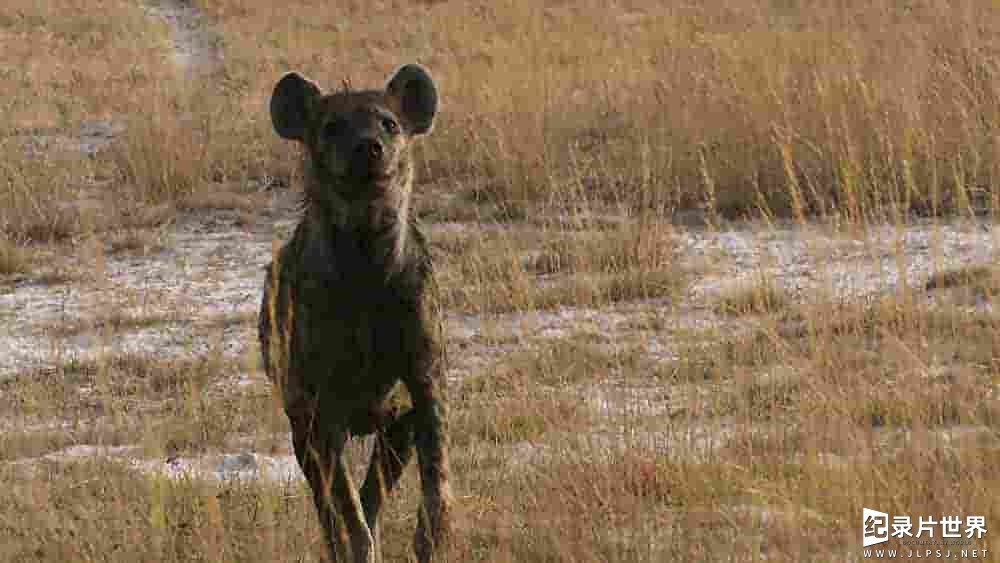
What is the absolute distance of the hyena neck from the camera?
405cm

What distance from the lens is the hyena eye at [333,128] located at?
408cm

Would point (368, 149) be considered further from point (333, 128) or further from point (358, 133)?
point (333, 128)

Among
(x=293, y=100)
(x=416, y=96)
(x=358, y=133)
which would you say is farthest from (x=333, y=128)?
(x=416, y=96)

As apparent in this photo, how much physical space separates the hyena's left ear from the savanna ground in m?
1.04

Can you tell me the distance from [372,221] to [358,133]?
22 cm

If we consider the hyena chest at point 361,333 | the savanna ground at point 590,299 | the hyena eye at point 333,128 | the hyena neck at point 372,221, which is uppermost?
the hyena eye at point 333,128

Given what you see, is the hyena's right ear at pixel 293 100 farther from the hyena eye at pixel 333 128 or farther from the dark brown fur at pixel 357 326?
the hyena eye at pixel 333 128

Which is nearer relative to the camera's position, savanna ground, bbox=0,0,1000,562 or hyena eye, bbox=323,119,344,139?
hyena eye, bbox=323,119,344,139

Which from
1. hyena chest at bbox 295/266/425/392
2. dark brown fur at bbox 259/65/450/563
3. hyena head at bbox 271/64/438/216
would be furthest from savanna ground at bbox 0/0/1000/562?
hyena head at bbox 271/64/438/216

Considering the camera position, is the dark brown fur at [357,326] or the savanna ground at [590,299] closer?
the dark brown fur at [357,326]

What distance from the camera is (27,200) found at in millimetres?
9539

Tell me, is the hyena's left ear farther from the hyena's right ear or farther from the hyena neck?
the hyena neck

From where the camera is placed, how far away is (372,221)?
160 inches
